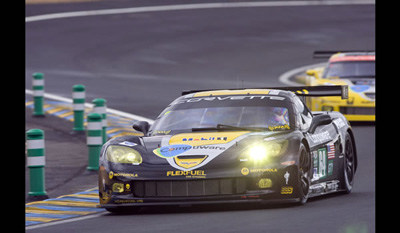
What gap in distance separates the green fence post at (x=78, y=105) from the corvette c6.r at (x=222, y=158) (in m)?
6.86

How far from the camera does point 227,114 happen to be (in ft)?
38.7

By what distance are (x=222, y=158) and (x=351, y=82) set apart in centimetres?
1038

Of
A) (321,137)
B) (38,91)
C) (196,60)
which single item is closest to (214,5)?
(196,60)

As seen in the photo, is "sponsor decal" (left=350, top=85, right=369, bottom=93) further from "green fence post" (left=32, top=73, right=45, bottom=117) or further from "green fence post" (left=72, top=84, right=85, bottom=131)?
"green fence post" (left=32, top=73, right=45, bottom=117)

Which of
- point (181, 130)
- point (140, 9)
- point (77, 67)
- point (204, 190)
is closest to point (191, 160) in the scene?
point (204, 190)

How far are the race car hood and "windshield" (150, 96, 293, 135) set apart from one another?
0.42 m

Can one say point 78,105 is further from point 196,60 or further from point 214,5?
point 214,5

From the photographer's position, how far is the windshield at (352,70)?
69.5ft

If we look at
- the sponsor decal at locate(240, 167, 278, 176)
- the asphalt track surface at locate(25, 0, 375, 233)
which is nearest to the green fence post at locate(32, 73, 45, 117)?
the asphalt track surface at locate(25, 0, 375, 233)

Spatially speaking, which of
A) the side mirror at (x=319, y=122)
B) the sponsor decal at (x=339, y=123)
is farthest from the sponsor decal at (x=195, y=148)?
the sponsor decal at (x=339, y=123)

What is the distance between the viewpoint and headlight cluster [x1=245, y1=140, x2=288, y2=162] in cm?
1064

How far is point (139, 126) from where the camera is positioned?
12.1 metres

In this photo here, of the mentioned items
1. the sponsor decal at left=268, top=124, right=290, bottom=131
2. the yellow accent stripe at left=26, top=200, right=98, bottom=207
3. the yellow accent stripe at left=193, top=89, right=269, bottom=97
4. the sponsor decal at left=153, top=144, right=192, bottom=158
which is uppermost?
the yellow accent stripe at left=193, top=89, right=269, bottom=97
